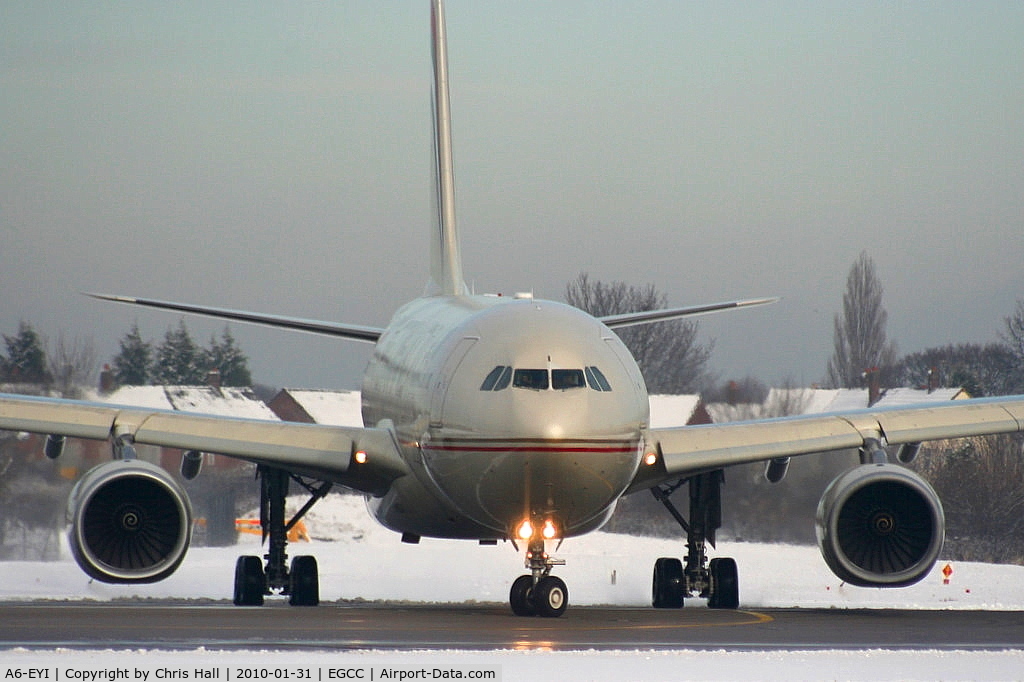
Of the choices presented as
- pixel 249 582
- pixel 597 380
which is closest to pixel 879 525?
pixel 597 380

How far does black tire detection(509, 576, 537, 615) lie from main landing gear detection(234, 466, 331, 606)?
14.6ft

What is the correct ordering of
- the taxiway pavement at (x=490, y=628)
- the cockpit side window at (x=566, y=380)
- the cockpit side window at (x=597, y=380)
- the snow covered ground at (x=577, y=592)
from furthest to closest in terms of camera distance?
1. the cockpit side window at (x=597, y=380)
2. the cockpit side window at (x=566, y=380)
3. the taxiway pavement at (x=490, y=628)
4. the snow covered ground at (x=577, y=592)

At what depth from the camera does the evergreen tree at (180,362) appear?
2151 inches

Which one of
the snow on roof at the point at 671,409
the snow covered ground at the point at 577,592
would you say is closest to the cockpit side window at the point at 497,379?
the snow covered ground at the point at 577,592

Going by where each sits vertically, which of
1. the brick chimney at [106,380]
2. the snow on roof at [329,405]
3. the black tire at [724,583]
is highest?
the snow on roof at [329,405]

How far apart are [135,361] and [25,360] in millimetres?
12785

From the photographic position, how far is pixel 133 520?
787 inches

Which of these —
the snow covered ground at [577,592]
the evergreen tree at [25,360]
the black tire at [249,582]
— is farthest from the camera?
the evergreen tree at [25,360]

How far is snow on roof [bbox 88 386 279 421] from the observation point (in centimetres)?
5153

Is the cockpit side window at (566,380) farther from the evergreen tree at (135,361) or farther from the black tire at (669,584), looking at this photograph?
the evergreen tree at (135,361)

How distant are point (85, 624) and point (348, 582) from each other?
12237 mm

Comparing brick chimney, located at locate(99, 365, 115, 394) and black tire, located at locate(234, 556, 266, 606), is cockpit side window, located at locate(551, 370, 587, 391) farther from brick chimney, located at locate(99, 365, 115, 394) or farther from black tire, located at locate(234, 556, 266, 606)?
brick chimney, located at locate(99, 365, 115, 394)

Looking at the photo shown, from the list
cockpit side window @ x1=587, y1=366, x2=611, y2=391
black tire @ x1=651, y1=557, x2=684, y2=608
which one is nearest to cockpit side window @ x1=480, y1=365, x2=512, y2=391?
cockpit side window @ x1=587, y1=366, x2=611, y2=391

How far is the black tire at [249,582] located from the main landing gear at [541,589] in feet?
17.4
